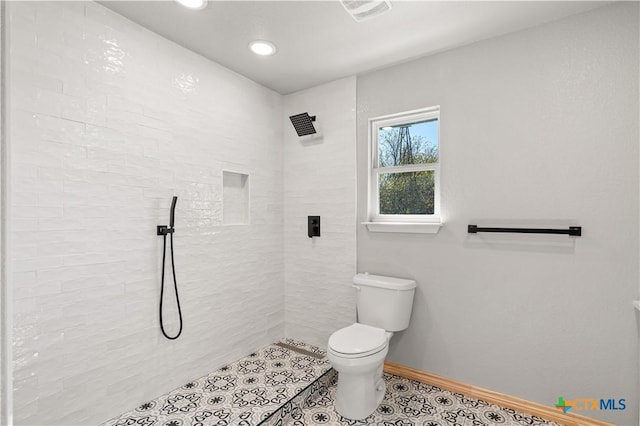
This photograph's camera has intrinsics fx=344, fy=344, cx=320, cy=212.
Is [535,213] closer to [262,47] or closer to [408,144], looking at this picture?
[408,144]

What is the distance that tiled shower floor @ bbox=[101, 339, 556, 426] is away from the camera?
76.8 inches

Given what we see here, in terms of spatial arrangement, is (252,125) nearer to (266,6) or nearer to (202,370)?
(266,6)

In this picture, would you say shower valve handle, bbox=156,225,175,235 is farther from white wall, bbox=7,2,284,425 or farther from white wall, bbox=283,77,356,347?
white wall, bbox=283,77,356,347

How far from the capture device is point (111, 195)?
191 centimetres

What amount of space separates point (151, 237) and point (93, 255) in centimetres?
33

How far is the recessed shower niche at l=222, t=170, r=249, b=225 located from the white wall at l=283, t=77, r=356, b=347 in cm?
44

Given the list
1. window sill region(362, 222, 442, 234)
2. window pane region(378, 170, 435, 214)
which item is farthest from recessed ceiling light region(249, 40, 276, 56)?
window sill region(362, 222, 442, 234)

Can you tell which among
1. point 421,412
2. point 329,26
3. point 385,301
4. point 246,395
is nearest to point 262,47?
point 329,26

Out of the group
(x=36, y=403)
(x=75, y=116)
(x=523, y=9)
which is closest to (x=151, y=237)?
(x=75, y=116)

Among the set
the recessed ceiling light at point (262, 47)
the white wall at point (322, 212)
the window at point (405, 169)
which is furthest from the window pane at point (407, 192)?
the recessed ceiling light at point (262, 47)

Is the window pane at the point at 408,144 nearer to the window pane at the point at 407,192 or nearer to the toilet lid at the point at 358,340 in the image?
the window pane at the point at 407,192

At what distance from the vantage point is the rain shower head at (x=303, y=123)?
2.85m

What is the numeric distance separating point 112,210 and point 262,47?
1385mm

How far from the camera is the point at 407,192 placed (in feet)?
8.56
